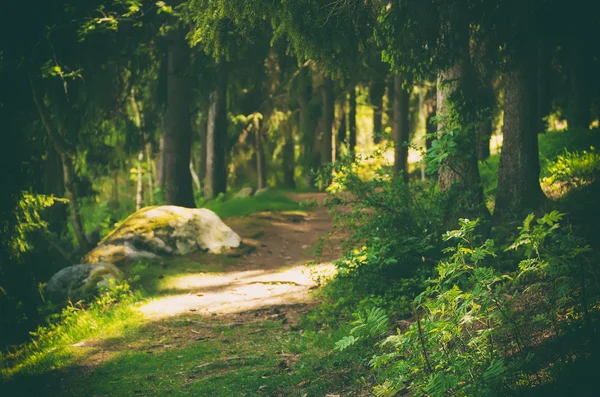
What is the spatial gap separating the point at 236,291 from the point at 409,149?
454 centimetres

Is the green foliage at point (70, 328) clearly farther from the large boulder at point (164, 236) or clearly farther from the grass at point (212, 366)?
the large boulder at point (164, 236)

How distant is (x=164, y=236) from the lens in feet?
43.5

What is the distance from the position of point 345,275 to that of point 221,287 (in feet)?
12.6

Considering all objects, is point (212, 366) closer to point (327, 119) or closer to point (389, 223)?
point (389, 223)

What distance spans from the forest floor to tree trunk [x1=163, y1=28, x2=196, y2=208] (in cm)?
391

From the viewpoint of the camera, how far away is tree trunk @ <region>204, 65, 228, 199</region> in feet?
73.9

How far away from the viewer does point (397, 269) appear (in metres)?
7.99

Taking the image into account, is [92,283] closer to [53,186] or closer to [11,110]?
[11,110]

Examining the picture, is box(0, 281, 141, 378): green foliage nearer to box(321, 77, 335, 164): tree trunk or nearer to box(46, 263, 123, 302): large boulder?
box(46, 263, 123, 302): large boulder

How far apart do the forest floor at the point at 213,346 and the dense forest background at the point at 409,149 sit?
70 cm

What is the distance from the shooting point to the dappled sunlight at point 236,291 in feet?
31.6

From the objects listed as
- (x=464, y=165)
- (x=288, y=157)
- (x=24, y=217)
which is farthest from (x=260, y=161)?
(x=464, y=165)

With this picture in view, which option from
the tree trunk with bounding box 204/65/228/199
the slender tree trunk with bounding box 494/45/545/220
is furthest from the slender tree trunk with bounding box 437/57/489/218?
the tree trunk with bounding box 204/65/228/199

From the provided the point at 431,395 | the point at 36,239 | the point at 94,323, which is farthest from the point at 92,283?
the point at 431,395
